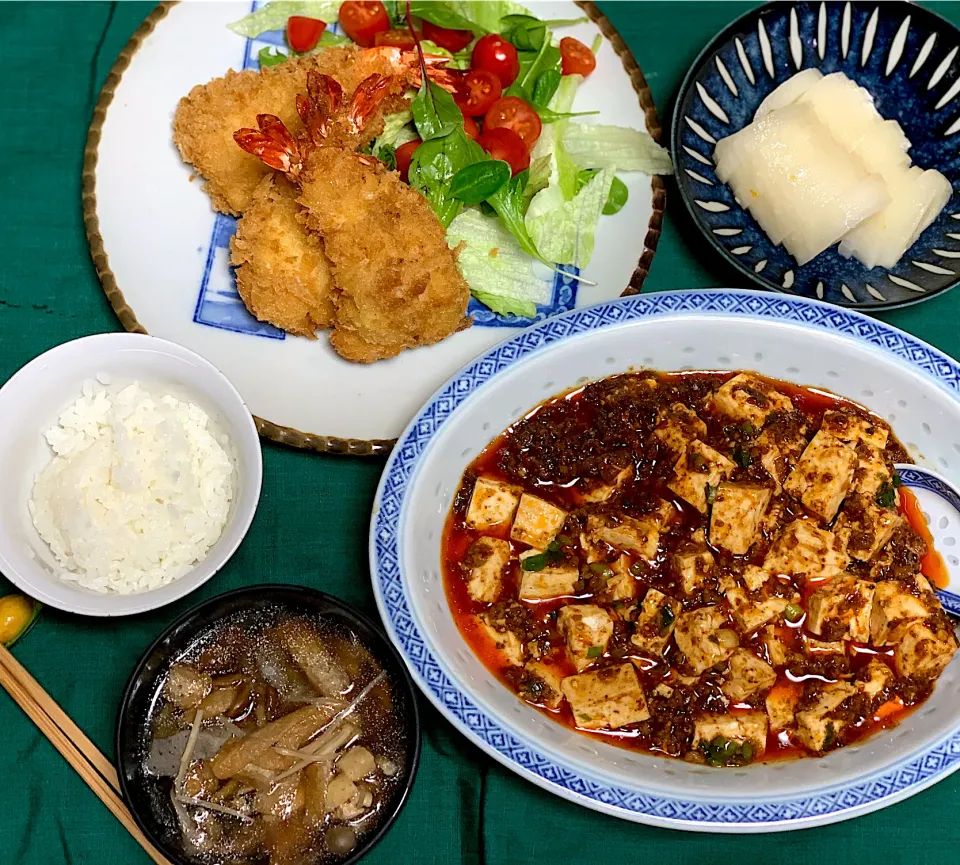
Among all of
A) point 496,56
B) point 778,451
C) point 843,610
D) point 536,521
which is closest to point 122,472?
point 536,521

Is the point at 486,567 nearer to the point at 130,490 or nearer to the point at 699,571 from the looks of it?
the point at 699,571

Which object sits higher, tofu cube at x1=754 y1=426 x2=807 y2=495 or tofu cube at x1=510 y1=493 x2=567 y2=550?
tofu cube at x1=754 y1=426 x2=807 y2=495

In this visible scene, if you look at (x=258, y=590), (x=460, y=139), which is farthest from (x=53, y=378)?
(x=460, y=139)

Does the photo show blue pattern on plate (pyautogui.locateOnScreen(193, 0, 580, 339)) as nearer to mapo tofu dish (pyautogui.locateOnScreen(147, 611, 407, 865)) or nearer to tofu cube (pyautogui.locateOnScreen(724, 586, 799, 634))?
mapo tofu dish (pyautogui.locateOnScreen(147, 611, 407, 865))

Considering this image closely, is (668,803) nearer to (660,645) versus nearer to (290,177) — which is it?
(660,645)

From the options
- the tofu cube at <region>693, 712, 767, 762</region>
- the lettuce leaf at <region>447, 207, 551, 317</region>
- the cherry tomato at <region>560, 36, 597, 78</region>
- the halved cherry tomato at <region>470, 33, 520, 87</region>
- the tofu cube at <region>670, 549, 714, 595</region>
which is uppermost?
the cherry tomato at <region>560, 36, 597, 78</region>

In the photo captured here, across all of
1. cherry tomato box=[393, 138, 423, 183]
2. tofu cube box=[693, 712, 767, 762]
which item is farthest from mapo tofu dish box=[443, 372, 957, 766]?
cherry tomato box=[393, 138, 423, 183]
